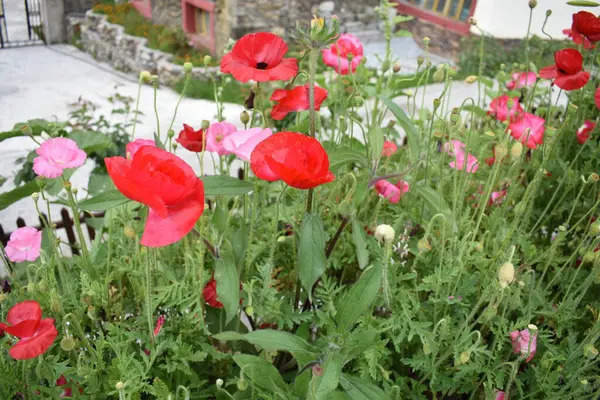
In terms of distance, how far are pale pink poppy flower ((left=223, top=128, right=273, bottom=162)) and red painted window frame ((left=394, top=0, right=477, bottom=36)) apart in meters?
5.43

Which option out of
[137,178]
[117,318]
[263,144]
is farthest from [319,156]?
[117,318]

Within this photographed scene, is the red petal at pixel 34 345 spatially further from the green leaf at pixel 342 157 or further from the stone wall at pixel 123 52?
the stone wall at pixel 123 52

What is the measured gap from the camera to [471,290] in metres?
0.94

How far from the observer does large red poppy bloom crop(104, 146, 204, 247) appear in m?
0.59

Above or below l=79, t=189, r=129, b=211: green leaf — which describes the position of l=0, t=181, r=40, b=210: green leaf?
below

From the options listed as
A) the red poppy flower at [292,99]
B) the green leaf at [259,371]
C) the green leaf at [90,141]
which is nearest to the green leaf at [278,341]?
the green leaf at [259,371]

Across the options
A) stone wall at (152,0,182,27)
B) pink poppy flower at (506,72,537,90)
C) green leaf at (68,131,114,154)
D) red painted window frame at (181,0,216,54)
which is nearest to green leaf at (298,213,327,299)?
pink poppy flower at (506,72,537,90)

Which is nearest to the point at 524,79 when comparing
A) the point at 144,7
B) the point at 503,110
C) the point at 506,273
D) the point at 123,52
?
the point at 503,110

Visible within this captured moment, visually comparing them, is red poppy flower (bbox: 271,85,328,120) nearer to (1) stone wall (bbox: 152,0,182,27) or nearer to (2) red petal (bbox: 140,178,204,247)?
(2) red petal (bbox: 140,178,204,247)

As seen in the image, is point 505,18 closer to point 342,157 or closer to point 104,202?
point 342,157

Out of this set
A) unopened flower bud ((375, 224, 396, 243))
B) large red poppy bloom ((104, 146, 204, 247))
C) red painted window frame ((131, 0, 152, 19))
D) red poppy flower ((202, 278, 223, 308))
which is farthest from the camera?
red painted window frame ((131, 0, 152, 19))

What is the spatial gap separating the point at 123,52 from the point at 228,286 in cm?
579

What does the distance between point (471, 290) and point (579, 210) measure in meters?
0.58

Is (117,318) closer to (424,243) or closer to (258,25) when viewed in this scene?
(424,243)
